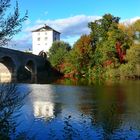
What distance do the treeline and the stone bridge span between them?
6.14m

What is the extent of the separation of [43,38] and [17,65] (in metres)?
58.1

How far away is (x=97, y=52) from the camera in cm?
9212

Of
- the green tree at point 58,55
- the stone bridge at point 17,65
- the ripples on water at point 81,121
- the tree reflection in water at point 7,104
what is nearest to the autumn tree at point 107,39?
the green tree at point 58,55

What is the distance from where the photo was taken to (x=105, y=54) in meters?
87.2

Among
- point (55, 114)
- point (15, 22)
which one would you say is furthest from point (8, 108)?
point (55, 114)

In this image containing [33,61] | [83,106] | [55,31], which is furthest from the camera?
[55,31]

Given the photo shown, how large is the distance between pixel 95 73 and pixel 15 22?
262ft

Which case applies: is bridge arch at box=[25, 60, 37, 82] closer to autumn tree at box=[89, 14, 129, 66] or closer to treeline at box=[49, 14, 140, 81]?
treeline at box=[49, 14, 140, 81]

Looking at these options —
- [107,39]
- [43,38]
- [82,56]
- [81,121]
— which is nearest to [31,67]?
[82,56]

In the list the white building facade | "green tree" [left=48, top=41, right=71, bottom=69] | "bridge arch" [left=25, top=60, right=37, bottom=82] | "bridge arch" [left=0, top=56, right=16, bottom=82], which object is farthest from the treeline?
the white building facade

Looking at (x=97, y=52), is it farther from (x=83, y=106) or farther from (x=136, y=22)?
(x=83, y=106)

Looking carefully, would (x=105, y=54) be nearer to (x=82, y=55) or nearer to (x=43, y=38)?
(x=82, y=55)

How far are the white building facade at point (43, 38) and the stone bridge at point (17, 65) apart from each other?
3939cm

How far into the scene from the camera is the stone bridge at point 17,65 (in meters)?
87.2
